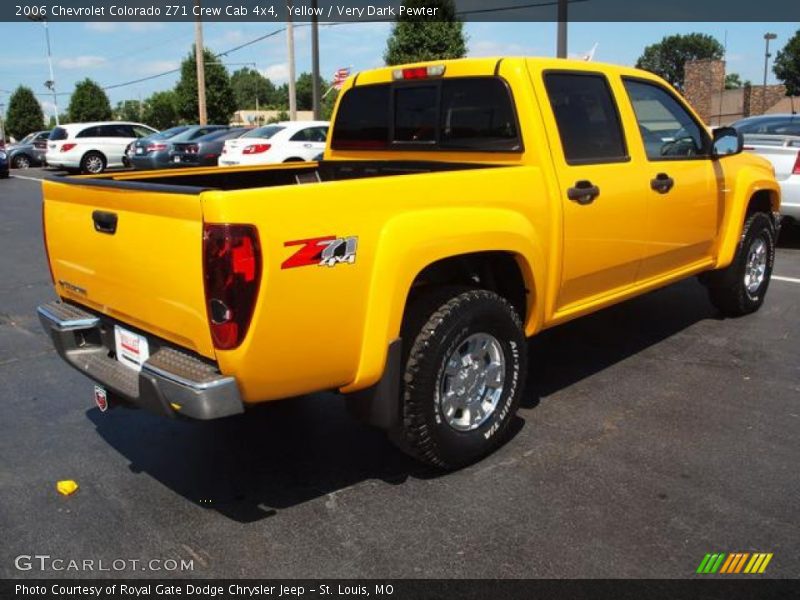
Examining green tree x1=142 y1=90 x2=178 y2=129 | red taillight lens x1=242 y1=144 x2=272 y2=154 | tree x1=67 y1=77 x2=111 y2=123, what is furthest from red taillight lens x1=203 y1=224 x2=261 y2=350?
green tree x1=142 y1=90 x2=178 y2=129

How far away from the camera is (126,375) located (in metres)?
3.17

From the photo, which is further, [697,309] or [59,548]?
[697,309]

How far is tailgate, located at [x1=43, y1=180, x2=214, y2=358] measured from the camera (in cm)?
273

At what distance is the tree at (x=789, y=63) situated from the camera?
7088 cm

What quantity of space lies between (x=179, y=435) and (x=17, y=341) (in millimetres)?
2545

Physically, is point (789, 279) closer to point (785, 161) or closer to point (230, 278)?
point (785, 161)

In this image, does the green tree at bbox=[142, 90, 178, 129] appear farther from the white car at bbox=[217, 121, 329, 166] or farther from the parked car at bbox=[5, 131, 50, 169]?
the white car at bbox=[217, 121, 329, 166]

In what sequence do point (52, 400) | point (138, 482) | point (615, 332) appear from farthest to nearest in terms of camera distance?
point (615, 332) → point (52, 400) → point (138, 482)

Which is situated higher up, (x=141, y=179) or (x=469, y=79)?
(x=469, y=79)

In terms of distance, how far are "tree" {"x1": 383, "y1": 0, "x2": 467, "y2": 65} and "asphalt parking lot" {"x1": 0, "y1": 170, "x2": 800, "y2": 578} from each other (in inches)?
1132

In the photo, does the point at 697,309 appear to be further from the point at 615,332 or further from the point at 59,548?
the point at 59,548

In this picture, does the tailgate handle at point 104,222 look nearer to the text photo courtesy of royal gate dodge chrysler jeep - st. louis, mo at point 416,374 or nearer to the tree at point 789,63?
the text photo courtesy of royal gate dodge chrysler jeep - st. louis, mo at point 416,374

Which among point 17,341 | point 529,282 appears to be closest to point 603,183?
point 529,282
